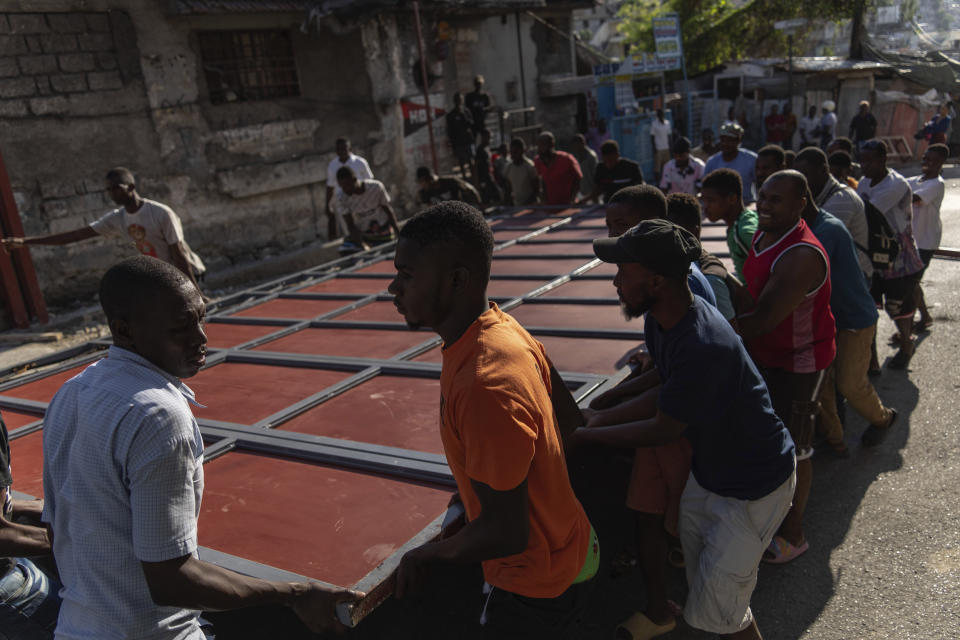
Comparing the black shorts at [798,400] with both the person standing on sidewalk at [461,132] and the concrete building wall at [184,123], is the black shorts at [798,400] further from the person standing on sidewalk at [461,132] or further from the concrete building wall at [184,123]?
the person standing on sidewalk at [461,132]

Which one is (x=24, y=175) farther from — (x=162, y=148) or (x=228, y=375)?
(x=228, y=375)

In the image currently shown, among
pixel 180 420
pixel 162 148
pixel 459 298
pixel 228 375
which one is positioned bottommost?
pixel 228 375

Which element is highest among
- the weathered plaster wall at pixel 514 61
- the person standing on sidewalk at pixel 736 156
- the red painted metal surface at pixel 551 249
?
the weathered plaster wall at pixel 514 61

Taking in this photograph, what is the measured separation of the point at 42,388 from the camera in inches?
165

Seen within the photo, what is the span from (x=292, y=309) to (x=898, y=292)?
4.45 m

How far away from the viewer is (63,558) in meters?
1.64

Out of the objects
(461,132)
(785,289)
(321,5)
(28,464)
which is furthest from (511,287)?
(461,132)

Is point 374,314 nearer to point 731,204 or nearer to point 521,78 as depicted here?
point 731,204

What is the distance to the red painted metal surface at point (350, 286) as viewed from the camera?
5641 millimetres

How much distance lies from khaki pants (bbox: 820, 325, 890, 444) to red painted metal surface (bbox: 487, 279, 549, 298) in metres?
2.03

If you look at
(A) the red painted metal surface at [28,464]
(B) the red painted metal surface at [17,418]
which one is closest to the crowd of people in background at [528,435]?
(A) the red painted metal surface at [28,464]

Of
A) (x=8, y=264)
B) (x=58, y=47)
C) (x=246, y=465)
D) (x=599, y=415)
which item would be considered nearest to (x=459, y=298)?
(x=599, y=415)

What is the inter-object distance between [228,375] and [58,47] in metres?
6.53

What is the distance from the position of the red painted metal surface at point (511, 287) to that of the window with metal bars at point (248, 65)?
662 centimetres
